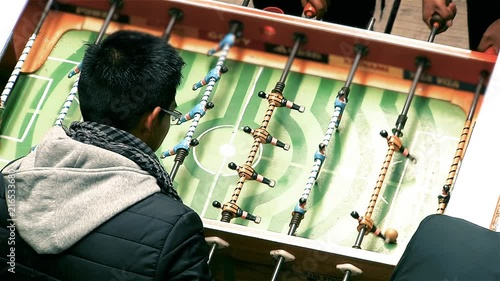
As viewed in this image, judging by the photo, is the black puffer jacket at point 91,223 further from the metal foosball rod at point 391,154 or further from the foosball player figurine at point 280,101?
the foosball player figurine at point 280,101

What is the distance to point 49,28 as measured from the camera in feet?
12.4

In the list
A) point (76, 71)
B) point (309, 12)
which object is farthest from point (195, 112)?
point (309, 12)

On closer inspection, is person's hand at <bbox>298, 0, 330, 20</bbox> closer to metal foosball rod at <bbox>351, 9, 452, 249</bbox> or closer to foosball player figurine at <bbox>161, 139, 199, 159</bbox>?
metal foosball rod at <bbox>351, 9, 452, 249</bbox>

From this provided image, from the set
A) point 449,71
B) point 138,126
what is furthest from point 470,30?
point 138,126

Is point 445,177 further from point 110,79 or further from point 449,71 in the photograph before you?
point 110,79

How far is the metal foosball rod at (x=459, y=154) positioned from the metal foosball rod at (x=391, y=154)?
0.46 ft

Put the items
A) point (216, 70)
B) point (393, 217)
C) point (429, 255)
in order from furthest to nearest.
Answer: point (216, 70)
point (393, 217)
point (429, 255)

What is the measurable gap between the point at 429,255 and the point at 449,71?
156 cm

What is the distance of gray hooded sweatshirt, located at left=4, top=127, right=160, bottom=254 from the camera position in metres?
2.11

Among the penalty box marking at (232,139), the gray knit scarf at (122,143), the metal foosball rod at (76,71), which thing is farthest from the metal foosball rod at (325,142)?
the gray knit scarf at (122,143)

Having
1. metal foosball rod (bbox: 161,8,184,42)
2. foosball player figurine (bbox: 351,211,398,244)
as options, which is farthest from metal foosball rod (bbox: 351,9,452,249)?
metal foosball rod (bbox: 161,8,184,42)

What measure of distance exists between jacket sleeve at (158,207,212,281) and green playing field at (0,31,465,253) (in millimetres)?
1178

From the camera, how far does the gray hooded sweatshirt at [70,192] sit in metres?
2.11

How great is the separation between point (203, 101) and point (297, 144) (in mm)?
315
